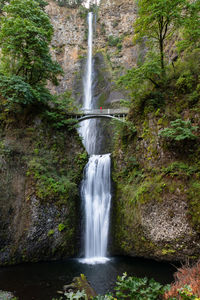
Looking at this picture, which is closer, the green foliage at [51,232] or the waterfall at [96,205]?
the green foliage at [51,232]

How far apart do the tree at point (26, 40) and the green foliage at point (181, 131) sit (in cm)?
968

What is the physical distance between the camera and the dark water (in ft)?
24.6

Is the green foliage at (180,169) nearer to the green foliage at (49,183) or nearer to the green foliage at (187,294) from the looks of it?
the green foliage at (49,183)

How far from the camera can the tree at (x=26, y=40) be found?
1255cm

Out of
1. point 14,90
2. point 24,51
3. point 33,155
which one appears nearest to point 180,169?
point 33,155

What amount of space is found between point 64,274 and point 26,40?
1405cm

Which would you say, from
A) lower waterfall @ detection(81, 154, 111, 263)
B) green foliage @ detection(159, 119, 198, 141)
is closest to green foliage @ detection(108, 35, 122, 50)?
lower waterfall @ detection(81, 154, 111, 263)

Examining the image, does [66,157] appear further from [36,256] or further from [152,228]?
[152,228]

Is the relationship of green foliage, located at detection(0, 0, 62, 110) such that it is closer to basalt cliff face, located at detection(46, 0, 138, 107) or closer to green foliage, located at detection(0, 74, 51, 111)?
green foliage, located at detection(0, 74, 51, 111)

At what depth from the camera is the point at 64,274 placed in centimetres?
888

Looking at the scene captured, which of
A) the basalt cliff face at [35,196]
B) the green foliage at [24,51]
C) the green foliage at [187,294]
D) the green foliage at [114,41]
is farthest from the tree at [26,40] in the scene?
the green foliage at [114,41]

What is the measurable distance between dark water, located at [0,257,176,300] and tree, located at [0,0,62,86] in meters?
11.3

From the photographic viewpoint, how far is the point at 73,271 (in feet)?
30.3

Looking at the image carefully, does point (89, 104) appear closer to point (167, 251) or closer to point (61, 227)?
point (61, 227)
